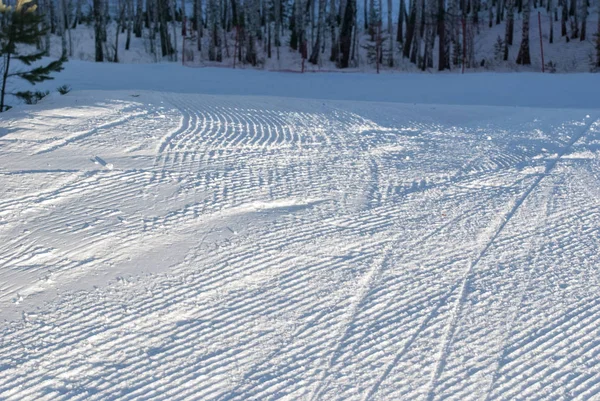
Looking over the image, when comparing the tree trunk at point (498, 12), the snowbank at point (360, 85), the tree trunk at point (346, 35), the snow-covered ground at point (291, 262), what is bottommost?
the snow-covered ground at point (291, 262)

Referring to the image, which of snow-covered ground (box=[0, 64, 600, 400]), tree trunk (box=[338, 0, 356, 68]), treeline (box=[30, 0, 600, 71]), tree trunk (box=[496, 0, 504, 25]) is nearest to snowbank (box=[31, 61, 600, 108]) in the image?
treeline (box=[30, 0, 600, 71])

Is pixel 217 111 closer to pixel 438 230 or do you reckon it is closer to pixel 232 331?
pixel 438 230

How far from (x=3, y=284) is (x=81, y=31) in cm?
3976

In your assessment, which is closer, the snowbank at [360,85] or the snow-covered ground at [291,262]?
the snow-covered ground at [291,262]

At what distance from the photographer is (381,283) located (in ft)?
16.1

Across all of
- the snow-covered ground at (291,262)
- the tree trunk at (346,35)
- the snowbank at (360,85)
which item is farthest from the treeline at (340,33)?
the snow-covered ground at (291,262)

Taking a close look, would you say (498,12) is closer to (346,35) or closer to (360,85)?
(346,35)

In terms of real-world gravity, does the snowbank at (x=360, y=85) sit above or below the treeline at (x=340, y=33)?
below

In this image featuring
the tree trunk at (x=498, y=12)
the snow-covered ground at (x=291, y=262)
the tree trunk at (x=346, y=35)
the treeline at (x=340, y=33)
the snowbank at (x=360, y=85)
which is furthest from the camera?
the tree trunk at (x=498, y=12)

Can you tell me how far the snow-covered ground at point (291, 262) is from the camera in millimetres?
3863

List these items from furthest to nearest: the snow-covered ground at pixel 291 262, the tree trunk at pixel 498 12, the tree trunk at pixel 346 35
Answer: the tree trunk at pixel 498 12 → the tree trunk at pixel 346 35 → the snow-covered ground at pixel 291 262

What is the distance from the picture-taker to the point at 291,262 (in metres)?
5.22

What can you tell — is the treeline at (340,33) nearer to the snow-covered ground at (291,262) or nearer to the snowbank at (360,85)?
the snowbank at (360,85)

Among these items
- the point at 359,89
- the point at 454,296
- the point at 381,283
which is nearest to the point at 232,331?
the point at 381,283
